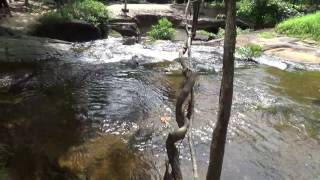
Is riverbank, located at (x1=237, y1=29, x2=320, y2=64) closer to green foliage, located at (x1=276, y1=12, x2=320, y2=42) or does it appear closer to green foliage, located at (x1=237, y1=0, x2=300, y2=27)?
green foliage, located at (x1=276, y1=12, x2=320, y2=42)

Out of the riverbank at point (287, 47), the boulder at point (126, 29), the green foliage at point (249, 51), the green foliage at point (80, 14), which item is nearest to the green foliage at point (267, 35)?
the riverbank at point (287, 47)

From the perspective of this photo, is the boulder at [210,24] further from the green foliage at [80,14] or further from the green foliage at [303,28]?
the green foliage at [80,14]

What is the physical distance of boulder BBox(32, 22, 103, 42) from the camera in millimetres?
16312

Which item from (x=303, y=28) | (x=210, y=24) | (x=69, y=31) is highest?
(x=303, y=28)

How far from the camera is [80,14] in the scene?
700 inches

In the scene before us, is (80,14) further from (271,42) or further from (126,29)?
(271,42)

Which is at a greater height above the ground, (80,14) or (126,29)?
(80,14)

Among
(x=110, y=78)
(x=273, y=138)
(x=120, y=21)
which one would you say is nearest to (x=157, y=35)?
(x=120, y=21)

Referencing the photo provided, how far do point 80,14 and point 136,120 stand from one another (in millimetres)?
9945

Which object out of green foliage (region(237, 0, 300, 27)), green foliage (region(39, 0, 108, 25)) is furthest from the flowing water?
green foliage (region(237, 0, 300, 27))

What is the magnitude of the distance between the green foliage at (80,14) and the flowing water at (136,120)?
3.77 meters

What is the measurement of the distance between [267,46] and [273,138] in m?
7.82

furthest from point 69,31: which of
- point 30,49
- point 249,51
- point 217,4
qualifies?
point 217,4

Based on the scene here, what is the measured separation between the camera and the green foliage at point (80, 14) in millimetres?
16656
